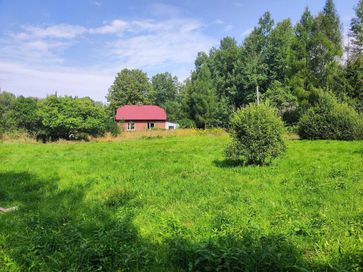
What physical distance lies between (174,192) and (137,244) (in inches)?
137

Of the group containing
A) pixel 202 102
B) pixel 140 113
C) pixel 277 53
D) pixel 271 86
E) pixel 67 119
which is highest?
pixel 277 53

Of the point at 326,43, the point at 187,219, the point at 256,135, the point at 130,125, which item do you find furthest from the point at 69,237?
the point at 130,125

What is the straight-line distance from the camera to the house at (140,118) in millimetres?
54562

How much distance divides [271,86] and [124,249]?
43.0m

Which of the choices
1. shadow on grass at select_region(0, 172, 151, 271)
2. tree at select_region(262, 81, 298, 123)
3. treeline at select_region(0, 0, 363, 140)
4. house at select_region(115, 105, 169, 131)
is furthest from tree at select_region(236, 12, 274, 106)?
shadow on grass at select_region(0, 172, 151, 271)

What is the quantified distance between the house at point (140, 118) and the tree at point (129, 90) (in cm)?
1879

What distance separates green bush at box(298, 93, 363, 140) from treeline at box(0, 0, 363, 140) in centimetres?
7

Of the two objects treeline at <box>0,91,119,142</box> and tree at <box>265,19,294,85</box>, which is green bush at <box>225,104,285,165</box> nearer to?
treeline at <box>0,91,119,142</box>

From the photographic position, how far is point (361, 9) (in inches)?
1503

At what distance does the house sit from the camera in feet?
179

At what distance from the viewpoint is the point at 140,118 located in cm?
5472

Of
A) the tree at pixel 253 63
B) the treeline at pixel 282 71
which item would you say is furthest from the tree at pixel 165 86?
the tree at pixel 253 63

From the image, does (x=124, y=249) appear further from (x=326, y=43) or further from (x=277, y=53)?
(x=277, y=53)

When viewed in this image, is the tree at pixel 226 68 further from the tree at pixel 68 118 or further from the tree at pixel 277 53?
the tree at pixel 68 118
